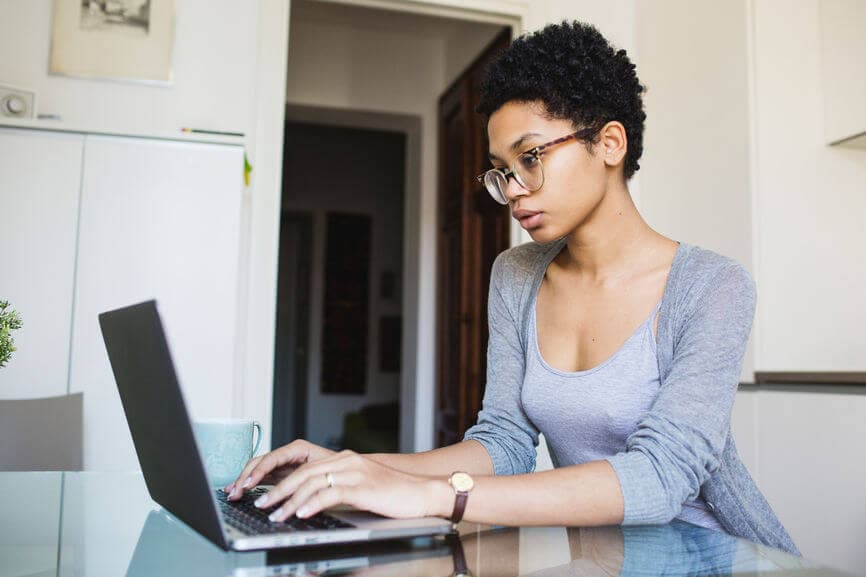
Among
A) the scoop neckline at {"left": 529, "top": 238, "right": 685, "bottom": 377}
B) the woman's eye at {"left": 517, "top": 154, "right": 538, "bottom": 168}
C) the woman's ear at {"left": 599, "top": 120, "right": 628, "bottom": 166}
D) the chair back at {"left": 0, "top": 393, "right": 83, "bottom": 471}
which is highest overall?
the woman's ear at {"left": 599, "top": 120, "right": 628, "bottom": 166}

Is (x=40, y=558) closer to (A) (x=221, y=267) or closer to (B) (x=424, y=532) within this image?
(B) (x=424, y=532)

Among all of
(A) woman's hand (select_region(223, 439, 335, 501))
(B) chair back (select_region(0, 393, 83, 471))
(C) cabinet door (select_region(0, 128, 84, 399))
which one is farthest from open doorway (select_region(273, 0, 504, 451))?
(A) woman's hand (select_region(223, 439, 335, 501))

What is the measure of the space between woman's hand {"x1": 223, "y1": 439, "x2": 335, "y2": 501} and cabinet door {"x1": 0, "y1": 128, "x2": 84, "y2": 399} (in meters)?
1.53

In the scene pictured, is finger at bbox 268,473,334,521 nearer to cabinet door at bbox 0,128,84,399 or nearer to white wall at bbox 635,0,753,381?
cabinet door at bbox 0,128,84,399

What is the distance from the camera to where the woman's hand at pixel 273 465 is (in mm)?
1022

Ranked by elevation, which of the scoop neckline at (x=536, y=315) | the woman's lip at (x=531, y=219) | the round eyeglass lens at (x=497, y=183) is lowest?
the scoop neckline at (x=536, y=315)

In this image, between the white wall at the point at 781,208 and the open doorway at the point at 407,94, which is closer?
the white wall at the point at 781,208

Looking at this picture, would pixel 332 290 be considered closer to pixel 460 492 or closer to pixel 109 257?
pixel 109 257

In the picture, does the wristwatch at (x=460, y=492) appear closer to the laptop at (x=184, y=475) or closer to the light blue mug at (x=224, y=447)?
the laptop at (x=184, y=475)

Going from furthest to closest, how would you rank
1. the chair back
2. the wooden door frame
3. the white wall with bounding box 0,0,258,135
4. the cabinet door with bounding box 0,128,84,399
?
1. the wooden door frame
2. the white wall with bounding box 0,0,258,135
3. the cabinet door with bounding box 0,128,84,399
4. the chair back

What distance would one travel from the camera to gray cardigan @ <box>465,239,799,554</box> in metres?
0.98

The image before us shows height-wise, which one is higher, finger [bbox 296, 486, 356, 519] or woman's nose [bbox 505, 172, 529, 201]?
woman's nose [bbox 505, 172, 529, 201]

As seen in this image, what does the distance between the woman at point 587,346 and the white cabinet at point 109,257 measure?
127 cm

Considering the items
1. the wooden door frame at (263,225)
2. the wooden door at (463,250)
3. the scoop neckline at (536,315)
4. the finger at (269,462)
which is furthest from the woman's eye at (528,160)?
the wooden door at (463,250)
